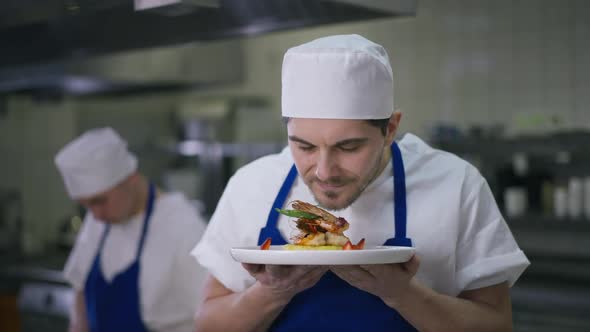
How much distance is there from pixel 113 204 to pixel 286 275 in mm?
1429

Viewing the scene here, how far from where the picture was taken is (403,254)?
49.6 inches

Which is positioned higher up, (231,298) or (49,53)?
(49,53)

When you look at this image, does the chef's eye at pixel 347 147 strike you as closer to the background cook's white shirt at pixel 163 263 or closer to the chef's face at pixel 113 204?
the background cook's white shirt at pixel 163 263

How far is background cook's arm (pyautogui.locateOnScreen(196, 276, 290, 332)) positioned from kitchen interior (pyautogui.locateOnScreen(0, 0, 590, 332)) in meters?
1.20

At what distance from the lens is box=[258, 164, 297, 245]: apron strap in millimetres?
1606

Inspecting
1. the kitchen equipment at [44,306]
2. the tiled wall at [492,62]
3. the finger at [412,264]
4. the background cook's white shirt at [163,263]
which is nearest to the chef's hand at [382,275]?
the finger at [412,264]

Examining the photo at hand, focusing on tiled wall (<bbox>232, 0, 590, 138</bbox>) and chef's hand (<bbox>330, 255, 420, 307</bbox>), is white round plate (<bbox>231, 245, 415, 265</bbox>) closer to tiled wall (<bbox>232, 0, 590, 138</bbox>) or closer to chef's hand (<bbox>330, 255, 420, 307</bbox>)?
chef's hand (<bbox>330, 255, 420, 307</bbox>)

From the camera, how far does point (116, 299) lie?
2.57m

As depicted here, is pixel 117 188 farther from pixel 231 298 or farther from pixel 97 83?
pixel 97 83

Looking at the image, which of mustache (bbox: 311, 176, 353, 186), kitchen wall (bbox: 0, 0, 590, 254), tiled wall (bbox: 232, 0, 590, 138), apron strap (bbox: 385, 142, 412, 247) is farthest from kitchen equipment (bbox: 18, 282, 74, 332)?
mustache (bbox: 311, 176, 353, 186)

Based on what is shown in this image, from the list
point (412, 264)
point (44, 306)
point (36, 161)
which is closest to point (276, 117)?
point (36, 161)

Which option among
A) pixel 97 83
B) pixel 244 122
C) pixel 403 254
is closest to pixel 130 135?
pixel 244 122

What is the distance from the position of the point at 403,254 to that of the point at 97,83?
3431 millimetres

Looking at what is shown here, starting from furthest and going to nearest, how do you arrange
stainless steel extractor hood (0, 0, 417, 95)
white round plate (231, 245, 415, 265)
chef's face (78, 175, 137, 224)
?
1. chef's face (78, 175, 137, 224)
2. stainless steel extractor hood (0, 0, 417, 95)
3. white round plate (231, 245, 415, 265)
